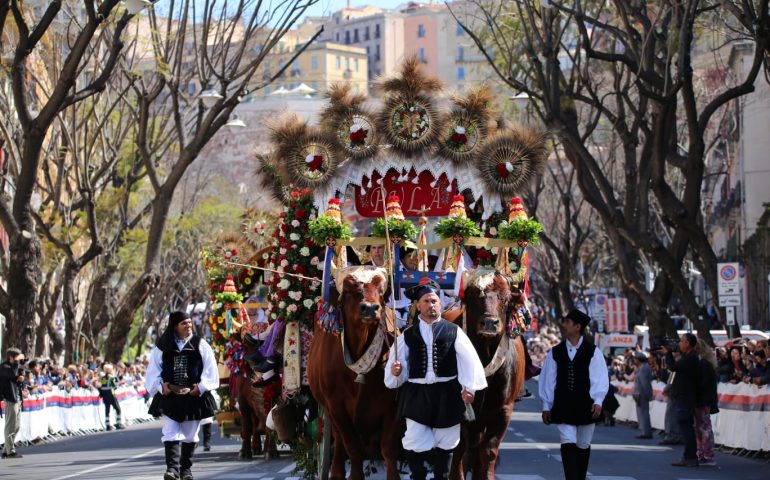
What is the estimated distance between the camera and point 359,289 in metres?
12.8

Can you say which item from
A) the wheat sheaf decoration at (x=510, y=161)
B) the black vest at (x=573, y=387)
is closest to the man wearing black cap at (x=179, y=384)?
the wheat sheaf decoration at (x=510, y=161)

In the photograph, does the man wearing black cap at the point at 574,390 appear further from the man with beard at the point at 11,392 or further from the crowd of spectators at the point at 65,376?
the crowd of spectators at the point at 65,376

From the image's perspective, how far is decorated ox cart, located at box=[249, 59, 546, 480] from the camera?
13.0 metres

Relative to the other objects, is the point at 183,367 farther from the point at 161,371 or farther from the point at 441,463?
the point at 441,463

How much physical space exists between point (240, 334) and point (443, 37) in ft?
401

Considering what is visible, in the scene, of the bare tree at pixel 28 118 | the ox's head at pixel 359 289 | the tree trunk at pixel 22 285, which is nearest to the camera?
the ox's head at pixel 359 289

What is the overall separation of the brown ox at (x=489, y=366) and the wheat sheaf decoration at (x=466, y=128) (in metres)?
2.44

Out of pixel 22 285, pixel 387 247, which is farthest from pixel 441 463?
pixel 22 285

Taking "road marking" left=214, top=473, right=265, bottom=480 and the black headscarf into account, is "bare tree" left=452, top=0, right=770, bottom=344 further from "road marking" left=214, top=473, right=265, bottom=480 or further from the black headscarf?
the black headscarf

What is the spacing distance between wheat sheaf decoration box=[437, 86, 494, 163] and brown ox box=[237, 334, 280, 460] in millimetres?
4973

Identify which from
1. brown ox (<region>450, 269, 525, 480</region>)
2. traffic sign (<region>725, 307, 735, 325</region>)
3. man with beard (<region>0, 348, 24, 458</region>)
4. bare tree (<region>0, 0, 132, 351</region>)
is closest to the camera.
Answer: brown ox (<region>450, 269, 525, 480</region>)

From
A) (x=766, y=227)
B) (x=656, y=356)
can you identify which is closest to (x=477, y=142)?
(x=656, y=356)

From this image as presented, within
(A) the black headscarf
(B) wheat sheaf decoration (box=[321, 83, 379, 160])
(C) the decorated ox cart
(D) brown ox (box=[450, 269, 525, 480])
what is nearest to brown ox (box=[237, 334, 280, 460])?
(C) the decorated ox cart

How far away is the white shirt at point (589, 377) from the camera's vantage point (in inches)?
525
